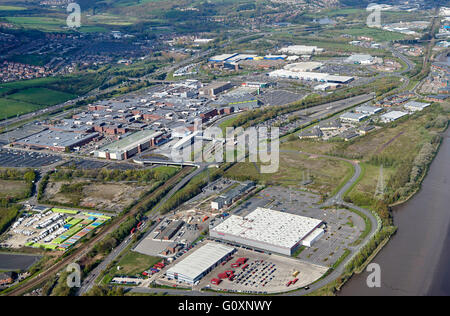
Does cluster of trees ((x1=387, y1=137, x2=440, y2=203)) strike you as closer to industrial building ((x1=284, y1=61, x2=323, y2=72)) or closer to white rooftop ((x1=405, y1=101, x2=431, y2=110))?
white rooftop ((x1=405, y1=101, x2=431, y2=110))

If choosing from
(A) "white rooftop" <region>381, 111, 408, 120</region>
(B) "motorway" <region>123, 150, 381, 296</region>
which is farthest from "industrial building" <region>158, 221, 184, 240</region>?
(A) "white rooftop" <region>381, 111, 408, 120</region>

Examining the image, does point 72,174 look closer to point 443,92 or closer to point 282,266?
point 282,266

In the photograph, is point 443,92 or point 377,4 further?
point 377,4

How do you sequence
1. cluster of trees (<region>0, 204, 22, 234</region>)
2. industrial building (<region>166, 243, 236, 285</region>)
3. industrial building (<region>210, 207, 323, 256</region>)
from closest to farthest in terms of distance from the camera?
industrial building (<region>166, 243, 236, 285</region>) < industrial building (<region>210, 207, 323, 256</region>) < cluster of trees (<region>0, 204, 22, 234</region>)

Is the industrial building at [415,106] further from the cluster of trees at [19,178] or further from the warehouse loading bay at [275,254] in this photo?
the cluster of trees at [19,178]

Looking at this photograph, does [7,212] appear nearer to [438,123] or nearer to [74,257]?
[74,257]

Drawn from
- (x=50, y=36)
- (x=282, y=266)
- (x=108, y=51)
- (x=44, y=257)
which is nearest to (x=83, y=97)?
(x=108, y=51)
